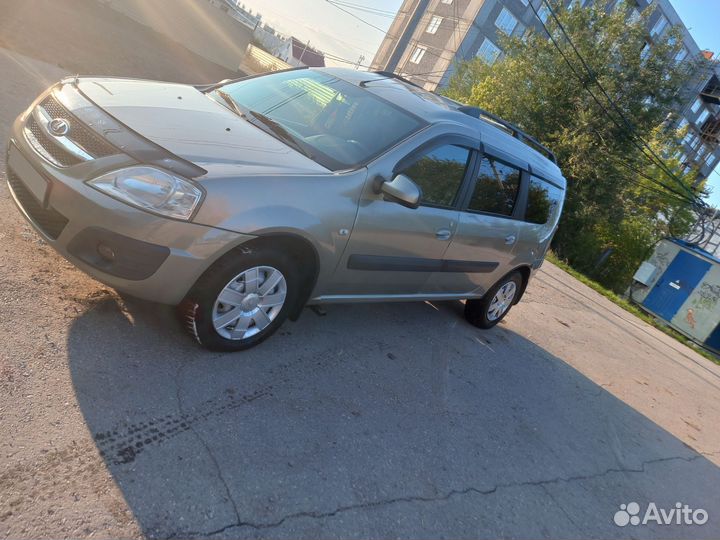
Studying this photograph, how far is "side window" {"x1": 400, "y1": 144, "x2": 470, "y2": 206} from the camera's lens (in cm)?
372

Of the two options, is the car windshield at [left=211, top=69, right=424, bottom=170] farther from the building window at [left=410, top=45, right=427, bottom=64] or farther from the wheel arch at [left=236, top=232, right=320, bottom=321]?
the building window at [left=410, top=45, right=427, bottom=64]

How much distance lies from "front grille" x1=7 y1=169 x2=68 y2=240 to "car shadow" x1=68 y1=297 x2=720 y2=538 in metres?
0.58

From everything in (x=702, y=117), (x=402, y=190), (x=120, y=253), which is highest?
(x=702, y=117)

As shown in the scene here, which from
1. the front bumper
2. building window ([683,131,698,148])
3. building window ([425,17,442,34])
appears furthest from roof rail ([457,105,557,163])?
building window ([683,131,698,148])

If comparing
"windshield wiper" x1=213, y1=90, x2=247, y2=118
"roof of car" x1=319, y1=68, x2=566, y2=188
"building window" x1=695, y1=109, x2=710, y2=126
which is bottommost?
"windshield wiper" x1=213, y1=90, x2=247, y2=118

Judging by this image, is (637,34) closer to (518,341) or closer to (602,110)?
(602,110)

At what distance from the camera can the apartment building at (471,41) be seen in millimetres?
36844

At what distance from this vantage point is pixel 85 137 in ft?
9.05

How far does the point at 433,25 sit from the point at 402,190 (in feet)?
138

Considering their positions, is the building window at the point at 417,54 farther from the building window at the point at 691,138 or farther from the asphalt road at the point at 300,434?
the asphalt road at the point at 300,434

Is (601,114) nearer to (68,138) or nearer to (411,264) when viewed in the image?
(411,264)

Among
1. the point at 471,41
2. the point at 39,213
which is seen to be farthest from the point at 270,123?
the point at 471,41

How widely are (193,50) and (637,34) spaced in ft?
51.9

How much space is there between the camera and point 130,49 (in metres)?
13.1
